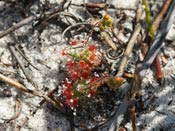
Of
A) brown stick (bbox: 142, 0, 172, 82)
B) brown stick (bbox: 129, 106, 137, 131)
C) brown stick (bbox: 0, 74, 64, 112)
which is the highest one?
brown stick (bbox: 0, 74, 64, 112)

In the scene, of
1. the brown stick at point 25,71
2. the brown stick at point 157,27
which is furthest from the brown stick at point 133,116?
the brown stick at point 25,71

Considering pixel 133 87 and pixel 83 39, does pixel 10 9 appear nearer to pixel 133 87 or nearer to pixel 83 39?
pixel 83 39

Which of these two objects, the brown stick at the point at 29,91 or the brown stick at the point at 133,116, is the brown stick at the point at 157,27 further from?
the brown stick at the point at 29,91

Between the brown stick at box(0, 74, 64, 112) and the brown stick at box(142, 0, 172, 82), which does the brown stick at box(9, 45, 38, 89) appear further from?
the brown stick at box(142, 0, 172, 82)

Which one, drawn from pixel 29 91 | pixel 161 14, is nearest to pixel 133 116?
pixel 29 91

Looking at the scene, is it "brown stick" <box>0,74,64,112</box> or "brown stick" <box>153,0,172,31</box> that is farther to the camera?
"brown stick" <box>153,0,172,31</box>

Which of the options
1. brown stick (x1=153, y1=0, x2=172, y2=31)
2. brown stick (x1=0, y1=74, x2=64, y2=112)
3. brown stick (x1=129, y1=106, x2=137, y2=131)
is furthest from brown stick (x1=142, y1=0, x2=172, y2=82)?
brown stick (x1=0, y1=74, x2=64, y2=112)

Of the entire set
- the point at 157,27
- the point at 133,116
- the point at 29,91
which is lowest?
the point at 133,116

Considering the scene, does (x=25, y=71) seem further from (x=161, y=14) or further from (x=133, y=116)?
(x=161, y=14)

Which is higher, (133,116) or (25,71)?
(25,71)

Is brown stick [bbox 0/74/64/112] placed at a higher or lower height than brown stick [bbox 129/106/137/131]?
higher

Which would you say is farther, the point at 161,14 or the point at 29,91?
the point at 161,14

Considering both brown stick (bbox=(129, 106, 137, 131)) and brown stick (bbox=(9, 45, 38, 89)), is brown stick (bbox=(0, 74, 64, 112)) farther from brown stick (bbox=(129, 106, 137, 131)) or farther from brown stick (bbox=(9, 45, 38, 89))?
brown stick (bbox=(129, 106, 137, 131))
